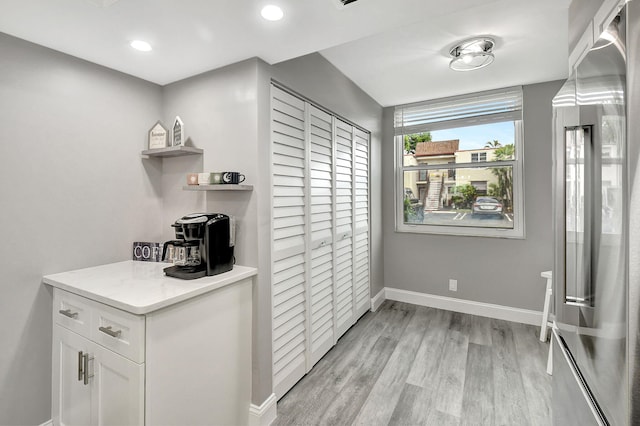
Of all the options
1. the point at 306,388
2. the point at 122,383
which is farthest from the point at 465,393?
the point at 122,383

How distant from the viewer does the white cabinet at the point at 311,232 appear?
201cm

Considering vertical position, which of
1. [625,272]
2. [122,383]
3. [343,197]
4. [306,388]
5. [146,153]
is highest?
[146,153]

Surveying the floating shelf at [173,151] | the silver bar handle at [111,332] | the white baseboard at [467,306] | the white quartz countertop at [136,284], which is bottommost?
the white baseboard at [467,306]

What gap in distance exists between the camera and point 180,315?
1422 millimetres

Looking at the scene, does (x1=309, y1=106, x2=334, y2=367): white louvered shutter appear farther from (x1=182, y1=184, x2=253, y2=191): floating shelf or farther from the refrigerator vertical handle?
the refrigerator vertical handle

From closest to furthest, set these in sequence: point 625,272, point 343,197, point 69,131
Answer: point 625,272, point 69,131, point 343,197

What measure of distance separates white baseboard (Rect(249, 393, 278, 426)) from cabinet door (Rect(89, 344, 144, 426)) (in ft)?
2.30

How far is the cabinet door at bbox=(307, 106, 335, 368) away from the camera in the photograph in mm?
2359

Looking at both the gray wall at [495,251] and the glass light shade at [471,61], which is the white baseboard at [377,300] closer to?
the gray wall at [495,251]

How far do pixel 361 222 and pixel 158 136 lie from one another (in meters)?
2.07

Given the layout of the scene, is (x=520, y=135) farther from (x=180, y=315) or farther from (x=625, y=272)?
(x=180, y=315)

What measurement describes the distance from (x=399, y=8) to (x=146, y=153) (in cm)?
181

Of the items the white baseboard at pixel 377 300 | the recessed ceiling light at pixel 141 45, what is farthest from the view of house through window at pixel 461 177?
the recessed ceiling light at pixel 141 45

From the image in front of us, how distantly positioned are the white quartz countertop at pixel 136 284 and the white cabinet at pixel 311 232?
462 mm
